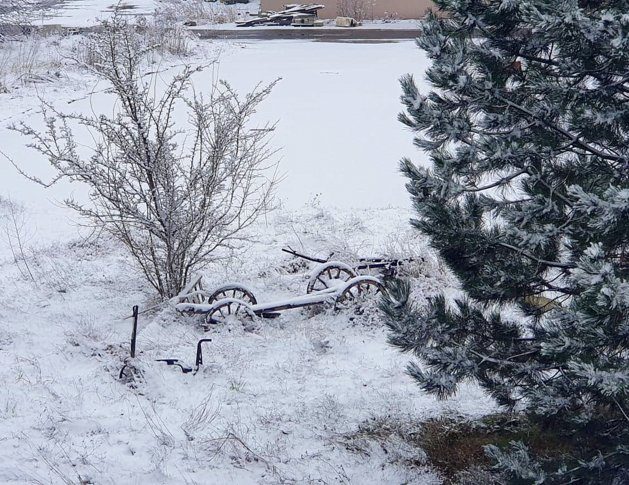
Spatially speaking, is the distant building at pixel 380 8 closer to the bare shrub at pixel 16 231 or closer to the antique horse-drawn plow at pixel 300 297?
the bare shrub at pixel 16 231

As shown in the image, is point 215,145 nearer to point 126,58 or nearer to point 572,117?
point 126,58

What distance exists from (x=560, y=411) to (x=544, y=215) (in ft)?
3.17

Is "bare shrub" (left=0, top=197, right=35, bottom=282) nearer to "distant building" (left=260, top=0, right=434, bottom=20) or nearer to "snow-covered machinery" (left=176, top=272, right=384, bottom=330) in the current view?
"snow-covered machinery" (left=176, top=272, right=384, bottom=330)

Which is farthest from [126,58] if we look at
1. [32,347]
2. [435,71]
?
[435,71]

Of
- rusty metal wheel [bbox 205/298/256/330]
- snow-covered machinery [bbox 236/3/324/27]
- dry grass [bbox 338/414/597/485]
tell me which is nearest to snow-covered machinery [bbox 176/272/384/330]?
rusty metal wheel [bbox 205/298/256/330]

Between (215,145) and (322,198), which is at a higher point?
(215,145)

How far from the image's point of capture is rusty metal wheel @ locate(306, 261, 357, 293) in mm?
6609

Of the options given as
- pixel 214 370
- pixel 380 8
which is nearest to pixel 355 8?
pixel 380 8

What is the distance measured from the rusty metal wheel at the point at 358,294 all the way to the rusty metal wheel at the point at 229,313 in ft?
2.61

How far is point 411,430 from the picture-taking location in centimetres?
463

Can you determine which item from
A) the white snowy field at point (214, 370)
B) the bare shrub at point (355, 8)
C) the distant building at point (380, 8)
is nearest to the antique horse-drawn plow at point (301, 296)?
the white snowy field at point (214, 370)

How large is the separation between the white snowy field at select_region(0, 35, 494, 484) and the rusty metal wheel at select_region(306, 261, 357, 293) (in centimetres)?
27

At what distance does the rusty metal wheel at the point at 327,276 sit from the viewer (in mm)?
6609

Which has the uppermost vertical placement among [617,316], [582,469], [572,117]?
[572,117]
